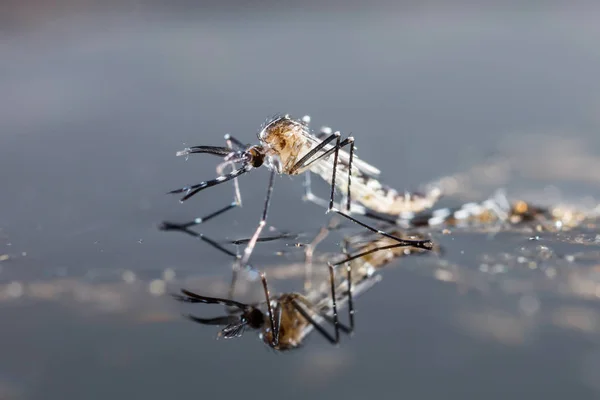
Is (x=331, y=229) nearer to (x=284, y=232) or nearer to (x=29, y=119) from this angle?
(x=284, y=232)

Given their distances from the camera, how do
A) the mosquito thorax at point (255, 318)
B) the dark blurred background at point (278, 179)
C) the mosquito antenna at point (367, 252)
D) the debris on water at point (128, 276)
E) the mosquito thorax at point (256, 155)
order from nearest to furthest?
1. the dark blurred background at point (278, 179)
2. the mosquito thorax at point (255, 318)
3. the debris on water at point (128, 276)
4. the mosquito antenna at point (367, 252)
5. the mosquito thorax at point (256, 155)

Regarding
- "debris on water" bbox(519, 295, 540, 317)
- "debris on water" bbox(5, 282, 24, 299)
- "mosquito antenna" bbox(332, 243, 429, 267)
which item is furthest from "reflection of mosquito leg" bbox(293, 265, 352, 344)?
"debris on water" bbox(5, 282, 24, 299)

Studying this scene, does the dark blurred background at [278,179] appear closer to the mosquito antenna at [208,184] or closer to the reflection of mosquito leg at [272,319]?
the reflection of mosquito leg at [272,319]

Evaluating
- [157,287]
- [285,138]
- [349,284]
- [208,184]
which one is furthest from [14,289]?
[285,138]

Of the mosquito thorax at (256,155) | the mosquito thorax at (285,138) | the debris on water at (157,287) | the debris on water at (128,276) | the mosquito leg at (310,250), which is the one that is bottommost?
the debris on water at (157,287)

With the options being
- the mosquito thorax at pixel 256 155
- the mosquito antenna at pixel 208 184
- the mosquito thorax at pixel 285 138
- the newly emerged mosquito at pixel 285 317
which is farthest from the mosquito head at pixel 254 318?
the mosquito thorax at pixel 285 138

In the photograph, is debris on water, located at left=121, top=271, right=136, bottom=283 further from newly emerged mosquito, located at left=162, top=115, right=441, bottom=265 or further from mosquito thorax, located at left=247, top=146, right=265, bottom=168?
mosquito thorax, located at left=247, top=146, right=265, bottom=168
